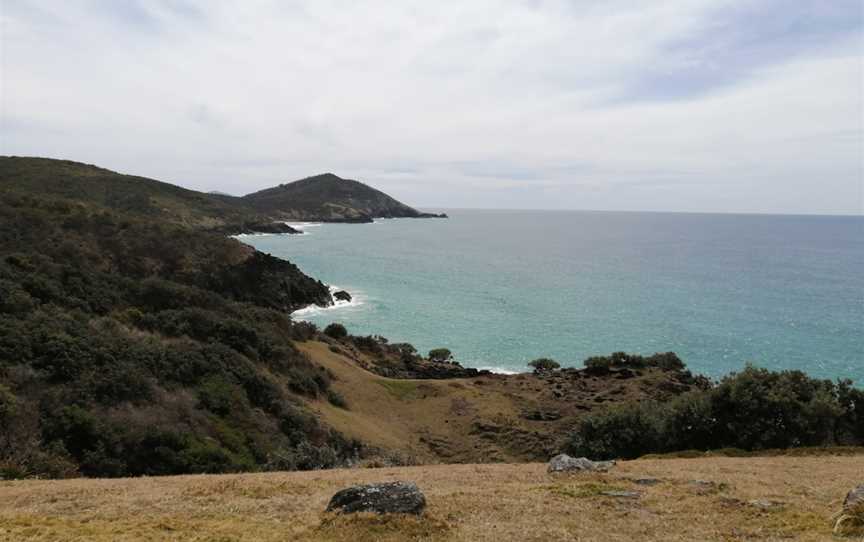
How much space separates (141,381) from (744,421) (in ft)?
72.8

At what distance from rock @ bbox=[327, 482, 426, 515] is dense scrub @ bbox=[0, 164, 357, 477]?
30.0 ft

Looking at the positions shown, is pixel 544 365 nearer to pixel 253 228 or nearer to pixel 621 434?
pixel 621 434

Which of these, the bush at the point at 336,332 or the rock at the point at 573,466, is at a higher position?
the rock at the point at 573,466

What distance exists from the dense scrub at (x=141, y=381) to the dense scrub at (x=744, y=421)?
1119 centimetres

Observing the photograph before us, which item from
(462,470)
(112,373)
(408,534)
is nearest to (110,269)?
(112,373)

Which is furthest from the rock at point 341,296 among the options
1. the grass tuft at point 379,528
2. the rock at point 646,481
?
the grass tuft at point 379,528

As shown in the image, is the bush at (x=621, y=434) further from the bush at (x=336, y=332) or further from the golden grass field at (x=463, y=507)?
the bush at (x=336, y=332)

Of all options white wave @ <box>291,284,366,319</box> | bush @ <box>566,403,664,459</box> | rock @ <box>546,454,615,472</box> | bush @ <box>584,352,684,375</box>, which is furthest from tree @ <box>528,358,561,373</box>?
rock @ <box>546,454,615,472</box>

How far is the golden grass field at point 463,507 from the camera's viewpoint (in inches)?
360

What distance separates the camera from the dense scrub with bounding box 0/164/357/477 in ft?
53.2

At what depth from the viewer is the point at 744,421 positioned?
2020 cm

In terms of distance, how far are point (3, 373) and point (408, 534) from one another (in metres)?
15.7

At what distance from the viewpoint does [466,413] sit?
102ft

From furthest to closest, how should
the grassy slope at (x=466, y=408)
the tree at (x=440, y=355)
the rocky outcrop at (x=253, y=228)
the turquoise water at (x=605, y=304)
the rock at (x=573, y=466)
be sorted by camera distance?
the rocky outcrop at (x=253, y=228)
the turquoise water at (x=605, y=304)
the tree at (x=440, y=355)
the grassy slope at (x=466, y=408)
the rock at (x=573, y=466)
